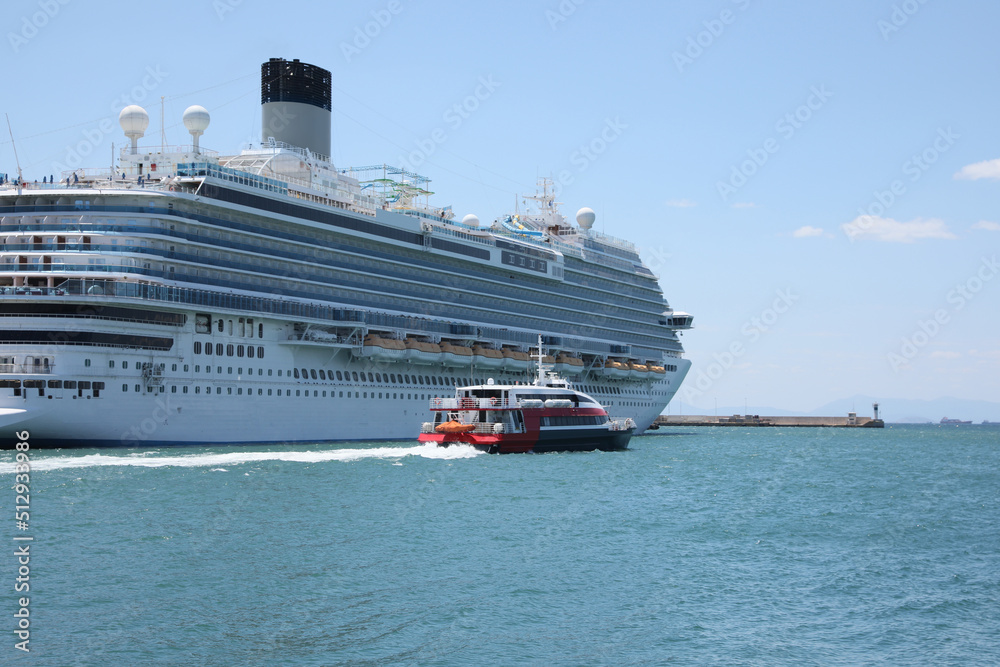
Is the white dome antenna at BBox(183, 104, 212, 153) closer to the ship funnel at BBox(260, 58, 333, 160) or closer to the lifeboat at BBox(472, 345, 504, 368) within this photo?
the ship funnel at BBox(260, 58, 333, 160)

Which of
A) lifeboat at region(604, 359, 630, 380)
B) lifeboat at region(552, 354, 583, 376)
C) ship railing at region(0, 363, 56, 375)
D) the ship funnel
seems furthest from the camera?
lifeboat at region(604, 359, 630, 380)

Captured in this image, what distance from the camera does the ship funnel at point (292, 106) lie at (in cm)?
7438

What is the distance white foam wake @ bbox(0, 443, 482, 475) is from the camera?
4191 cm

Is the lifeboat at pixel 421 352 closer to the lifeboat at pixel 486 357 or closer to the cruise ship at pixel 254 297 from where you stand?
the cruise ship at pixel 254 297

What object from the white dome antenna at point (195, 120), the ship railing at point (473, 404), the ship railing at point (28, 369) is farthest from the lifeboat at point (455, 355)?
the ship railing at point (28, 369)

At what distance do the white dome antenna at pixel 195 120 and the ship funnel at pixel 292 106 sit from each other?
41.8ft

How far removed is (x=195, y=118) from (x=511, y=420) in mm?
26831

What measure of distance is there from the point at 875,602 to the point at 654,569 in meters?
5.23

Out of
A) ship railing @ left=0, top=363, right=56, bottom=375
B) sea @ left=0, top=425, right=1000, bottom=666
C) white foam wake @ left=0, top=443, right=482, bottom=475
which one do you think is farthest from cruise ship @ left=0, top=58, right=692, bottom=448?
sea @ left=0, top=425, right=1000, bottom=666

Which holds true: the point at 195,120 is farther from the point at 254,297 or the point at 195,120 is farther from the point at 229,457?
the point at 229,457

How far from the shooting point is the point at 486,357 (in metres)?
76.2

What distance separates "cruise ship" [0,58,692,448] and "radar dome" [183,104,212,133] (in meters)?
0.10

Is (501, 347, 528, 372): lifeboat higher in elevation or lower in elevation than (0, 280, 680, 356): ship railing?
lower

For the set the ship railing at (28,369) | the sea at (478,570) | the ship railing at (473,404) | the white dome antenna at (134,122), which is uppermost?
the white dome antenna at (134,122)
